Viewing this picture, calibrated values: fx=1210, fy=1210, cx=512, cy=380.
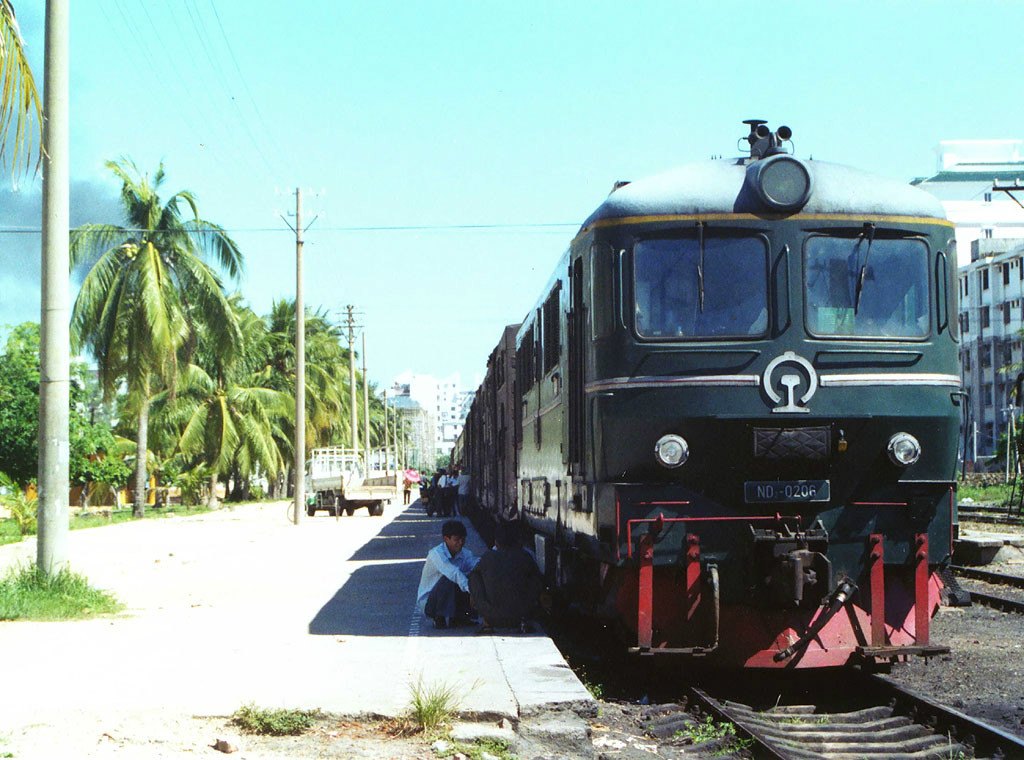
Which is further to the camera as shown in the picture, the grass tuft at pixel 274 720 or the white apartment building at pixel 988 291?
the white apartment building at pixel 988 291

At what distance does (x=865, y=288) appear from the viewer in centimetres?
815

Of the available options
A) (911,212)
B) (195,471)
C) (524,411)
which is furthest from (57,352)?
(195,471)

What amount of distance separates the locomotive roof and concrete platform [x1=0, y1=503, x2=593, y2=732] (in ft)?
10.4

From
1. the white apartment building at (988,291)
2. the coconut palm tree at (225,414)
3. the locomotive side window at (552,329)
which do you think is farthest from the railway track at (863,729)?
the white apartment building at (988,291)

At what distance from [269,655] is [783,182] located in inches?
196

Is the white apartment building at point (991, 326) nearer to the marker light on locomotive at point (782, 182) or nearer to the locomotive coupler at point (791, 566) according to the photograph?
the marker light on locomotive at point (782, 182)

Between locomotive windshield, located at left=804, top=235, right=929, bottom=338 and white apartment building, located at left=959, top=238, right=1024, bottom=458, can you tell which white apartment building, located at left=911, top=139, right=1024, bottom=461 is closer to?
white apartment building, located at left=959, top=238, right=1024, bottom=458

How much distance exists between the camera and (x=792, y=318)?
798 cm

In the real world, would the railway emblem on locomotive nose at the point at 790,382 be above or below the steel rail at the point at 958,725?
above

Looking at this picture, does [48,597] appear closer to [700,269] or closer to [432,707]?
[432,707]

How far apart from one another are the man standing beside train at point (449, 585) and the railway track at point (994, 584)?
571cm

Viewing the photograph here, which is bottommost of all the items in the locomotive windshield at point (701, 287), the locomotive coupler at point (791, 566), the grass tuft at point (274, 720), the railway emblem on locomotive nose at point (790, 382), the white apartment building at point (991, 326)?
the grass tuft at point (274, 720)

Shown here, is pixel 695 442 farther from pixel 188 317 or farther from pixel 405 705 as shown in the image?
pixel 188 317

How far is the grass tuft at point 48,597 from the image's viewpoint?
10656mm
